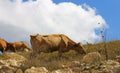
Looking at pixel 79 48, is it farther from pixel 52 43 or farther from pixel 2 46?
pixel 2 46

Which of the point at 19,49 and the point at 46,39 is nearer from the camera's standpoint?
the point at 46,39

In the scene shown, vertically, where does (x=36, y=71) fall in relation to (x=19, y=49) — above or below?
below

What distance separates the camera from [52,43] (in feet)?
89.6

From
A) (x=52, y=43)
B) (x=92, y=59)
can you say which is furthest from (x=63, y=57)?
(x=92, y=59)

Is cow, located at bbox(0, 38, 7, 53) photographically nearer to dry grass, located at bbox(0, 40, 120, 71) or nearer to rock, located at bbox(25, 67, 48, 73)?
dry grass, located at bbox(0, 40, 120, 71)

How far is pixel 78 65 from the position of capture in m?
17.8

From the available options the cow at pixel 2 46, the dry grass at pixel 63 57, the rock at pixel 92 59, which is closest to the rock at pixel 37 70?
the dry grass at pixel 63 57

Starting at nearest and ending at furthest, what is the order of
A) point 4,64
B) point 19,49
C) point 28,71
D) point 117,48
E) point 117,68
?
point 117,68 < point 28,71 < point 4,64 < point 117,48 < point 19,49

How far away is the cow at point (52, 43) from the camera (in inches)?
1060

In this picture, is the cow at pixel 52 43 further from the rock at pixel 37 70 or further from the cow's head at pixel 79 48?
the rock at pixel 37 70

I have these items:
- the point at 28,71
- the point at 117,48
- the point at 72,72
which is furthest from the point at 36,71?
the point at 117,48

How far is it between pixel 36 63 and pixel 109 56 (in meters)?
3.96

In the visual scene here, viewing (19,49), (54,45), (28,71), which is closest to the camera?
(28,71)

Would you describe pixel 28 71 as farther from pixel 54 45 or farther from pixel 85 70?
pixel 54 45
